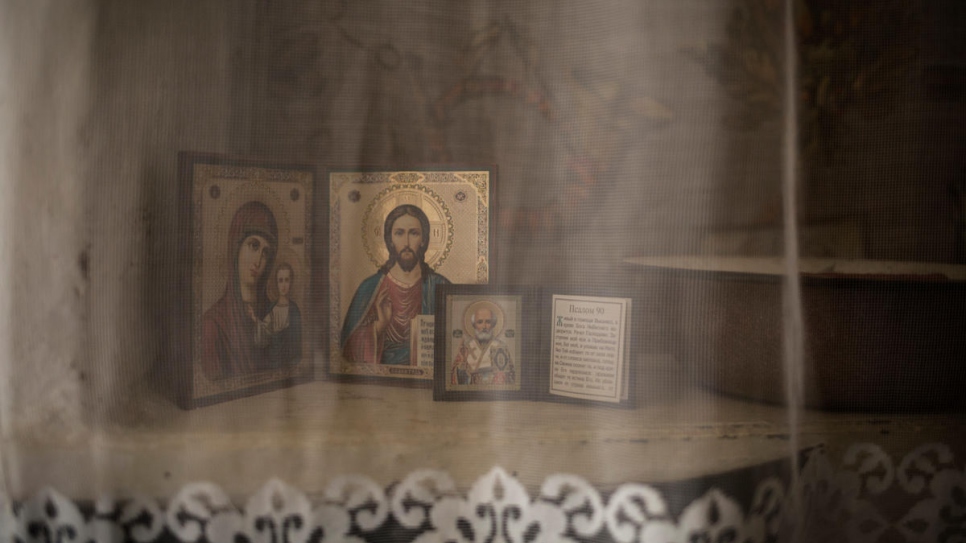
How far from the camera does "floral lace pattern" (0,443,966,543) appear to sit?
687 millimetres

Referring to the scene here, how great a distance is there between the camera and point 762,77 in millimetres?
706

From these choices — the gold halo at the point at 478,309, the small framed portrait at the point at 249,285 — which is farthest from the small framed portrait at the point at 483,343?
the small framed portrait at the point at 249,285

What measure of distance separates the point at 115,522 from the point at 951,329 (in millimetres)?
922

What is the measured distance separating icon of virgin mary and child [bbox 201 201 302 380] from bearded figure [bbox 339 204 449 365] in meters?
0.07

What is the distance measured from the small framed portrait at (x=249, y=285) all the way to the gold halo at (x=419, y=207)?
7 centimetres

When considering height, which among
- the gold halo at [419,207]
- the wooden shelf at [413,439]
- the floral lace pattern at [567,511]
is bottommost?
the floral lace pattern at [567,511]

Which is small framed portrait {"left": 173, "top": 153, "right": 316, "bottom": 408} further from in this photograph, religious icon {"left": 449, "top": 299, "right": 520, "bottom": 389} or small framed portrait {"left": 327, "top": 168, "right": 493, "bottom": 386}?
religious icon {"left": 449, "top": 299, "right": 520, "bottom": 389}

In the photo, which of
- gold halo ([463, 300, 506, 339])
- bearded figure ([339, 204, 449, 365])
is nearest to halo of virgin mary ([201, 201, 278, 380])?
bearded figure ([339, 204, 449, 365])

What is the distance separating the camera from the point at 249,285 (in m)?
0.76

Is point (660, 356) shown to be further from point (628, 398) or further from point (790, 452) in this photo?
point (790, 452)

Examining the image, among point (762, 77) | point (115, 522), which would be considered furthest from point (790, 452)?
point (115, 522)

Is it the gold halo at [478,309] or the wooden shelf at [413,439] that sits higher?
the gold halo at [478,309]

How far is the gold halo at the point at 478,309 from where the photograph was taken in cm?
74

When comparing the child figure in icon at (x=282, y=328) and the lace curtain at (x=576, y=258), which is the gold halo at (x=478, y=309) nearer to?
the lace curtain at (x=576, y=258)
